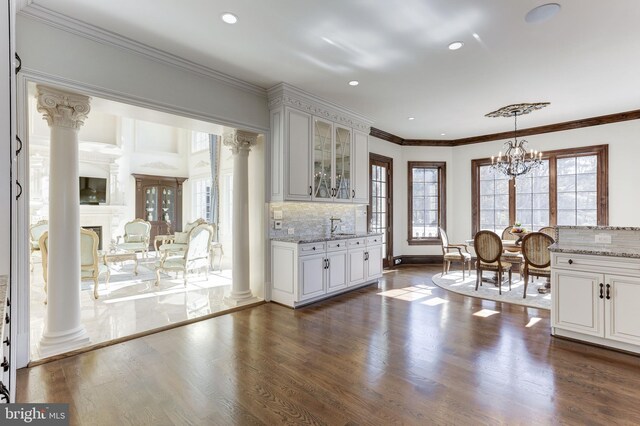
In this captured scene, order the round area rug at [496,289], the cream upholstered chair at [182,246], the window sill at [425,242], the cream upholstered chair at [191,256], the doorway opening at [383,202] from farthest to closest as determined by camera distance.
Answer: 1. the window sill at [425,242]
2. the doorway opening at [383,202]
3. the cream upholstered chair at [182,246]
4. the cream upholstered chair at [191,256]
5. the round area rug at [496,289]

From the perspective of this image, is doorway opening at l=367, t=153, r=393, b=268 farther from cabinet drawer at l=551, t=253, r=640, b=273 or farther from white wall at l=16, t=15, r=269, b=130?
cabinet drawer at l=551, t=253, r=640, b=273

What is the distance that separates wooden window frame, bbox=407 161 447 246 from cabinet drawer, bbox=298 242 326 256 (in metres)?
3.80

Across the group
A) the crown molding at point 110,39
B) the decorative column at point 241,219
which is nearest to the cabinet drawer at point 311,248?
the decorative column at point 241,219

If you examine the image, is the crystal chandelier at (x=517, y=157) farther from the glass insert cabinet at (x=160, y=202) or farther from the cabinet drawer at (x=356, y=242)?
the glass insert cabinet at (x=160, y=202)

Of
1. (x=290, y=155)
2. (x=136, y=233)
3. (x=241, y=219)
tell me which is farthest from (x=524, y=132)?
(x=136, y=233)

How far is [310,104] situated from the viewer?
4.73 meters

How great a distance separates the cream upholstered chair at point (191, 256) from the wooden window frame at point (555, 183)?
6.06 meters

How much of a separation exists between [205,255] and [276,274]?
210cm

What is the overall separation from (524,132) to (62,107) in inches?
309

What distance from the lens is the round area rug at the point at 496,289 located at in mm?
4609

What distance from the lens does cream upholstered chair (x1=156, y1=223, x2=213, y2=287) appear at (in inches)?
216

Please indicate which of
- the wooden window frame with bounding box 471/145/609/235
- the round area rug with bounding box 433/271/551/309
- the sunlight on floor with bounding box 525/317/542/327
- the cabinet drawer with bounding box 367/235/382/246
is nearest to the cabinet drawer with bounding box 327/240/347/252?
the cabinet drawer with bounding box 367/235/382/246

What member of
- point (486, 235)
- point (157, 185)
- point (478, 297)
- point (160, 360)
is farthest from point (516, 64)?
point (157, 185)

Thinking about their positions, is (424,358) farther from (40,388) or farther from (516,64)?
(516,64)
